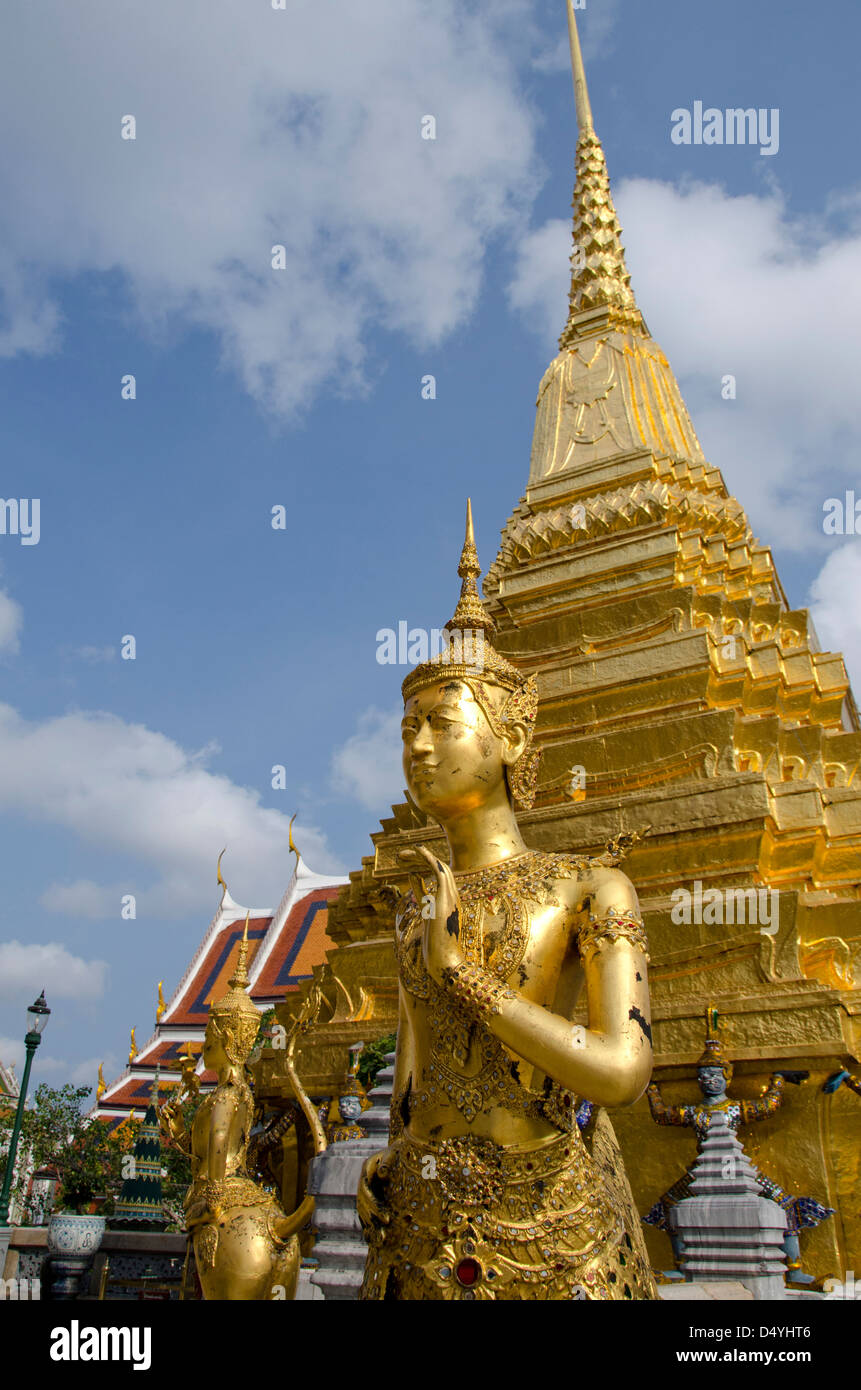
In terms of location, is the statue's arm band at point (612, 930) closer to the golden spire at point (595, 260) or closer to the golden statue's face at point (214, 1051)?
the golden statue's face at point (214, 1051)

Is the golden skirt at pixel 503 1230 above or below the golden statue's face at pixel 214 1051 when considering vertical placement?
below

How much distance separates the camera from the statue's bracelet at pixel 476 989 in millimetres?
2641

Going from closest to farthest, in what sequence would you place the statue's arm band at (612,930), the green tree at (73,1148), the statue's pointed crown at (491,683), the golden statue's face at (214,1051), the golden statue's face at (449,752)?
1. the statue's arm band at (612,930)
2. the golden statue's face at (449,752)
3. the statue's pointed crown at (491,683)
4. the golden statue's face at (214,1051)
5. the green tree at (73,1148)

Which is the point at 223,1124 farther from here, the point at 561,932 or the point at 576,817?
the point at 576,817

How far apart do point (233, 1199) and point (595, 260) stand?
1915cm

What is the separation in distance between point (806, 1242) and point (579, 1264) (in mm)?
6592

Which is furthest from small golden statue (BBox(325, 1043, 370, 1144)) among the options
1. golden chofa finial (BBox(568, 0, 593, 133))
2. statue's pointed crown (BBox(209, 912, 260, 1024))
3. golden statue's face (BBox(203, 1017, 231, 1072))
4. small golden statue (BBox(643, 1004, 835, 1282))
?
golden chofa finial (BBox(568, 0, 593, 133))

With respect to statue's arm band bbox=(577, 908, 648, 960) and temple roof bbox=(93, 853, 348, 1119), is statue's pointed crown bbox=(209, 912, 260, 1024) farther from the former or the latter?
temple roof bbox=(93, 853, 348, 1119)

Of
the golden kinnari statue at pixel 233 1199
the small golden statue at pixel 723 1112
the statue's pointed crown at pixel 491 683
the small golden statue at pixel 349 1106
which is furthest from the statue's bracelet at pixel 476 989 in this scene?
the small golden statue at pixel 349 1106

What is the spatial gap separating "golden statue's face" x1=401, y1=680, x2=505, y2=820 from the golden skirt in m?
1.09

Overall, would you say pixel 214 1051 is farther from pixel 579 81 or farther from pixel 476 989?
pixel 579 81

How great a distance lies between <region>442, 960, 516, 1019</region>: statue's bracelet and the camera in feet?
8.66

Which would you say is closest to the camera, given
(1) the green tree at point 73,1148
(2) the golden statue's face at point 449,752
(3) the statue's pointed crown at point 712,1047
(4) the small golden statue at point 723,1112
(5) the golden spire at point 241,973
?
(2) the golden statue's face at point 449,752
